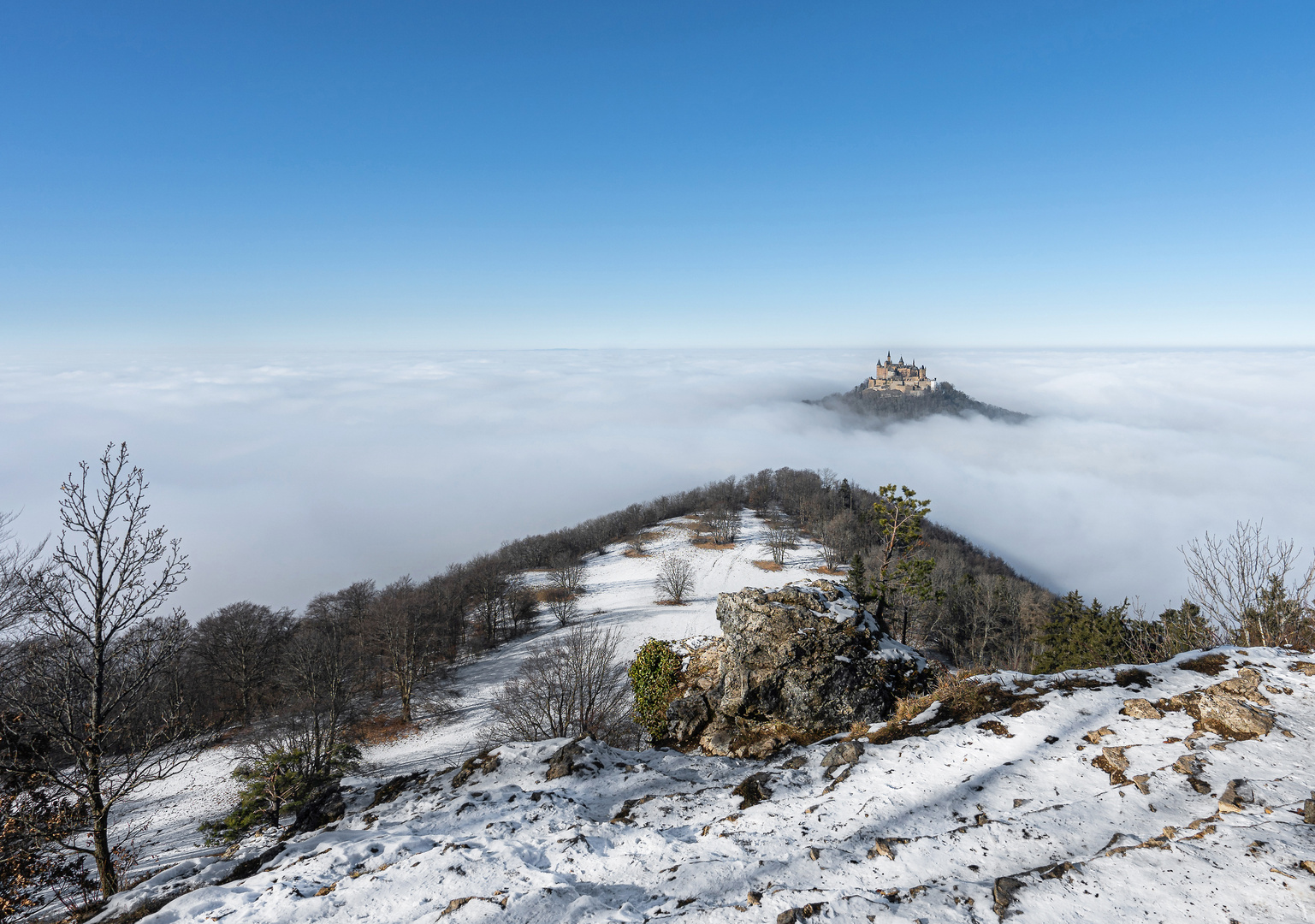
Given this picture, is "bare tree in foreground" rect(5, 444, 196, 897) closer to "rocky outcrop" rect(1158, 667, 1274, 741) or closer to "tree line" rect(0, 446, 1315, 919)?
"tree line" rect(0, 446, 1315, 919)

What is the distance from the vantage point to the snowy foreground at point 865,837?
4.81 m

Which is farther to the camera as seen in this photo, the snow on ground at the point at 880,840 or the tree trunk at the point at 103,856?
the tree trunk at the point at 103,856

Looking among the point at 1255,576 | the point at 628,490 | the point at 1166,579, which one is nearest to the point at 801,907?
the point at 1255,576

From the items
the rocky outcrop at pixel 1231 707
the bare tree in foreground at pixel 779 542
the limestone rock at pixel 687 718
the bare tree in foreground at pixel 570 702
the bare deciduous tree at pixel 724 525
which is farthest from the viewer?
the bare deciduous tree at pixel 724 525

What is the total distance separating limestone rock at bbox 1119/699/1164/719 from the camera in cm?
790

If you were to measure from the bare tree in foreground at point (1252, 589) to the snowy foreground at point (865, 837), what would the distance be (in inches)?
230

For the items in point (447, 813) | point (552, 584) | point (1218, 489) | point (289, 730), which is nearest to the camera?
point (447, 813)

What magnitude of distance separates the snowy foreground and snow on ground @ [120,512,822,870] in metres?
5.04

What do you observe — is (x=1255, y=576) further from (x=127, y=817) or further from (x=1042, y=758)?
(x=127, y=817)

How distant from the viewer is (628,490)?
6535 inches

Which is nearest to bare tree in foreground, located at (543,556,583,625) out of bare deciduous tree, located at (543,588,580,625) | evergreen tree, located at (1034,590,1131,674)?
bare deciduous tree, located at (543,588,580,625)

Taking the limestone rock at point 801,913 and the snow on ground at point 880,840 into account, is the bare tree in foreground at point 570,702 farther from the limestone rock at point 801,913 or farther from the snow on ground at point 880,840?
the limestone rock at point 801,913

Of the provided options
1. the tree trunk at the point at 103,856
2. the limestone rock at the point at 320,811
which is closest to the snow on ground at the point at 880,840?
the limestone rock at the point at 320,811

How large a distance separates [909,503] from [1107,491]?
24297cm
